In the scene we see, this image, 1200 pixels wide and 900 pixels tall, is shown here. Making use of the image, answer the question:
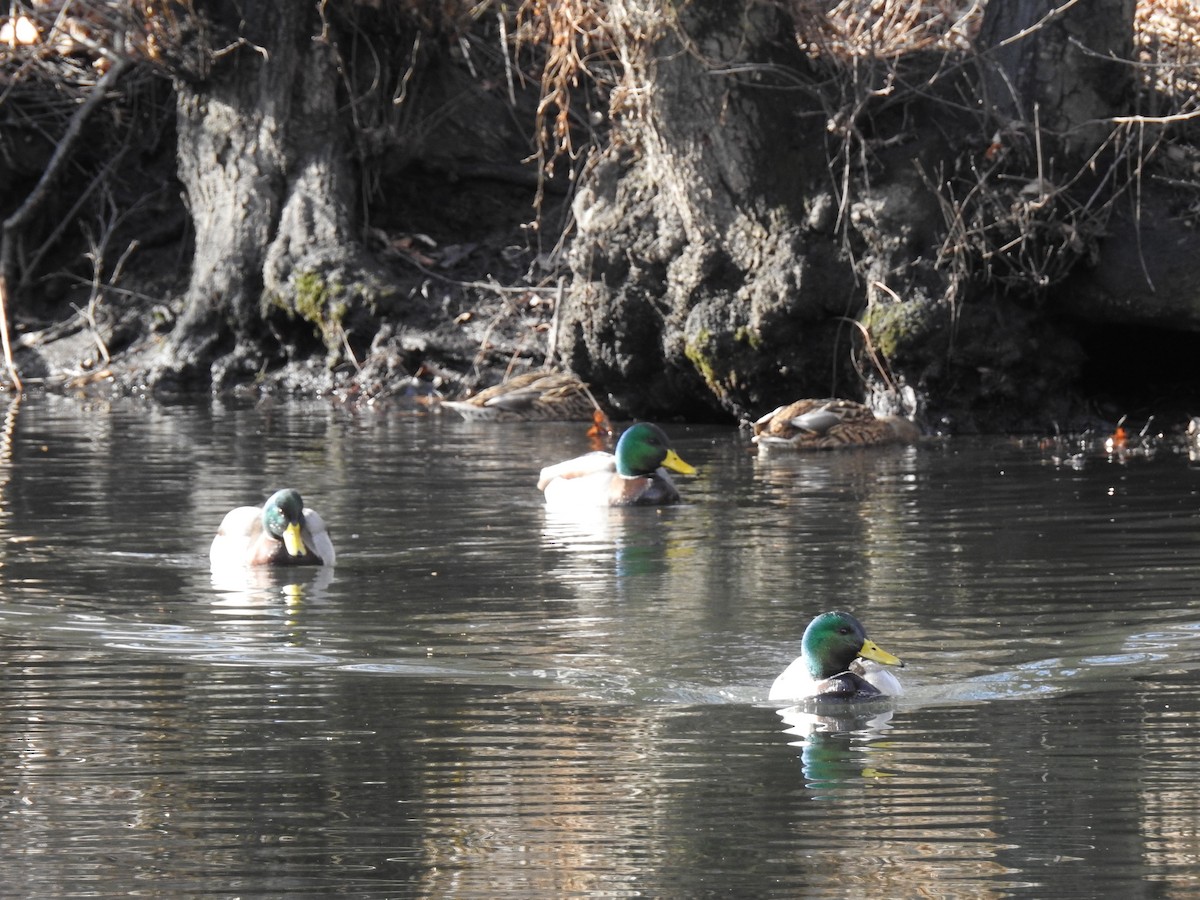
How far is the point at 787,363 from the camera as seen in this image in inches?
639

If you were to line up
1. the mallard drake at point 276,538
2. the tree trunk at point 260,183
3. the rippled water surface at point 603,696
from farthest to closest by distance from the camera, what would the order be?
1. the tree trunk at point 260,183
2. the mallard drake at point 276,538
3. the rippled water surface at point 603,696

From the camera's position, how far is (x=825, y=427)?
15.0 meters

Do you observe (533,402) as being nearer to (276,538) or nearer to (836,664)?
(276,538)

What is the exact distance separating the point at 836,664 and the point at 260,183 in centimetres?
1448

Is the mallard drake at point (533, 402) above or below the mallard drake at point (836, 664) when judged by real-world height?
above

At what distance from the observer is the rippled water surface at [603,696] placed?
5363mm

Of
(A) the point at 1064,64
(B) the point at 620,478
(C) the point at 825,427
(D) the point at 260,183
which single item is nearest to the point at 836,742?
(B) the point at 620,478

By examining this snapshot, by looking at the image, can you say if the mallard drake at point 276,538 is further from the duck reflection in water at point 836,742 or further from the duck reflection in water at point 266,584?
the duck reflection in water at point 836,742

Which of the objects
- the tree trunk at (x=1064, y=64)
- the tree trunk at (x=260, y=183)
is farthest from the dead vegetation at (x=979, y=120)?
the tree trunk at (x=260, y=183)

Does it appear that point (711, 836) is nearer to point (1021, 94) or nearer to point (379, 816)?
point (379, 816)

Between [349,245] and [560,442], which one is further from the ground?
[349,245]

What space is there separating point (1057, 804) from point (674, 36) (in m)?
10.3

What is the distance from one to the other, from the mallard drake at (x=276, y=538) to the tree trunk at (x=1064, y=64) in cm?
714

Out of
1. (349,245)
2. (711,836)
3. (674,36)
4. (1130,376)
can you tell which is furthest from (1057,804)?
(349,245)
